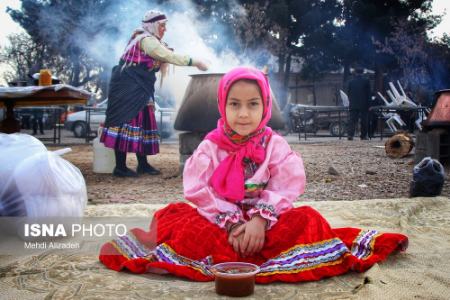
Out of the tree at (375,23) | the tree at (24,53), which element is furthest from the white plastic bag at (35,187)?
the tree at (24,53)

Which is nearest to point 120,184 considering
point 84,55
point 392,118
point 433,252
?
point 433,252

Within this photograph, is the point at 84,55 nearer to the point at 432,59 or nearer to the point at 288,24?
the point at 288,24

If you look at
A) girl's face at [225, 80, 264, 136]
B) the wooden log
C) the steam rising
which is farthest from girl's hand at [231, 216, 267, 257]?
the steam rising

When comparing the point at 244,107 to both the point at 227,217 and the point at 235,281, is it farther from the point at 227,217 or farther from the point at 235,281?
the point at 235,281

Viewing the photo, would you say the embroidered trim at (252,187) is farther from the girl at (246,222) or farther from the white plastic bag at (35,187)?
the white plastic bag at (35,187)

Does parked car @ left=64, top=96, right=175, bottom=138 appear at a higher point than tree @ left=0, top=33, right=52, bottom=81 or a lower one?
lower

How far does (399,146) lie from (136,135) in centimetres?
438

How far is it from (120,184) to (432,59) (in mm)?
16825

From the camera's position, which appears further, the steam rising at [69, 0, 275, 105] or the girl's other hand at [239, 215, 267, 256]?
the steam rising at [69, 0, 275, 105]

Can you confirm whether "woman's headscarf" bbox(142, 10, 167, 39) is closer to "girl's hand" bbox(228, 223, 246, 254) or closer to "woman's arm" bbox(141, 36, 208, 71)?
"woman's arm" bbox(141, 36, 208, 71)

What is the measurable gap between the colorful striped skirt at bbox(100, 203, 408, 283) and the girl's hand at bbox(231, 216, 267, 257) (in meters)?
0.07

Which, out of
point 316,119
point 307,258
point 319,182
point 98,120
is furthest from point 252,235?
point 316,119

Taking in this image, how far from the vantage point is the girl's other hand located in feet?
6.06

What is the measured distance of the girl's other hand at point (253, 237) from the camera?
1.85 meters
